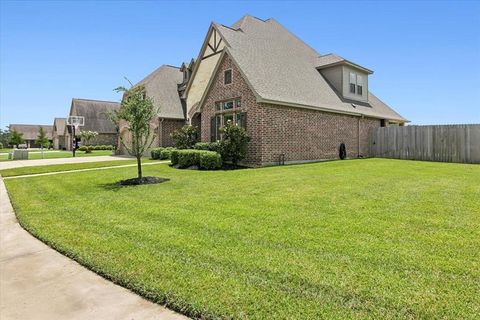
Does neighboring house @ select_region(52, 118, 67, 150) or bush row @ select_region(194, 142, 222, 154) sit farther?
neighboring house @ select_region(52, 118, 67, 150)

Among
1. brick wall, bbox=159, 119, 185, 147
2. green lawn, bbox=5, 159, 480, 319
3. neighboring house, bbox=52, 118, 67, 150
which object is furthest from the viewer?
neighboring house, bbox=52, 118, 67, 150

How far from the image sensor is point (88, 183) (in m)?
10.5

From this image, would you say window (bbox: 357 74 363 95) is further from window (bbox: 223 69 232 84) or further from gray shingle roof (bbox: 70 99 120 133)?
gray shingle roof (bbox: 70 99 120 133)

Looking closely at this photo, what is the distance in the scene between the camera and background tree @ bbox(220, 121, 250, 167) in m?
14.5

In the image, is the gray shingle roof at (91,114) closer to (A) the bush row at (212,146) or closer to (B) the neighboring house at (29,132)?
(A) the bush row at (212,146)

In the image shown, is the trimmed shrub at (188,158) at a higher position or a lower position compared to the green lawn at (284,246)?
higher

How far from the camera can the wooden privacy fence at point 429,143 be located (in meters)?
18.1

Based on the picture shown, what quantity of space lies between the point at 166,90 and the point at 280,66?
41.7 ft

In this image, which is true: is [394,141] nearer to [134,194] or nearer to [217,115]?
[217,115]

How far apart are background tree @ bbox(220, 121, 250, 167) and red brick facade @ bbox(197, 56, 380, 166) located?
46cm

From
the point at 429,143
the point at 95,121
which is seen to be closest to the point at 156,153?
the point at 429,143

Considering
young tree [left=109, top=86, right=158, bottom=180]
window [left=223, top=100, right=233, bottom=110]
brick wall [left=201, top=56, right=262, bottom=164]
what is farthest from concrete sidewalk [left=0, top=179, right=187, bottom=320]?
Answer: window [left=223, top=100, right=233, bottom=110]

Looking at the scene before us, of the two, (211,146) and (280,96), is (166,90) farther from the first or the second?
(280,96)

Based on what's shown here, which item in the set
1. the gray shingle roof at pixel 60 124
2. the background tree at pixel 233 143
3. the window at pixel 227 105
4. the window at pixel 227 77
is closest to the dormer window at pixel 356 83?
the window at pixel 227 77
